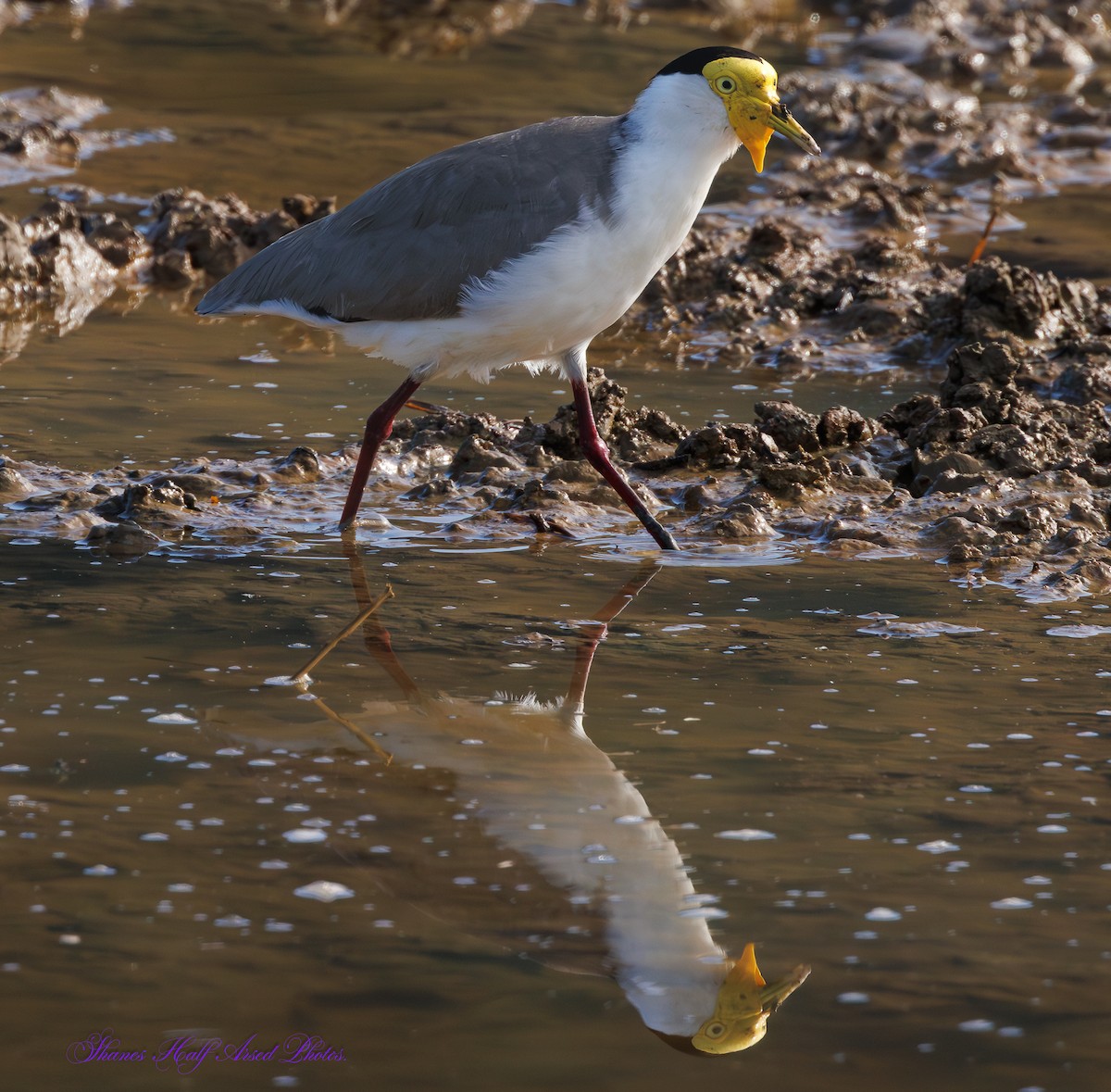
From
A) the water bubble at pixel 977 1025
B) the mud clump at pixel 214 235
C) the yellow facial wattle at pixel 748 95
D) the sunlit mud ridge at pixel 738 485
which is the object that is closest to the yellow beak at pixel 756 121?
the yellow facial wattle at pixel 748 95

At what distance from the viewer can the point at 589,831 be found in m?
4.02

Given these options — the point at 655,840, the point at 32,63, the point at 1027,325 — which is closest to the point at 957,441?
the point at 1027,325

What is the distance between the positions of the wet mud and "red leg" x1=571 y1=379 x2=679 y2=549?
119 millimetres

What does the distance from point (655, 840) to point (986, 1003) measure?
2.93 ft

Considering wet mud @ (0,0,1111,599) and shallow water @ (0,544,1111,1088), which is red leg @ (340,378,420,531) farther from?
shallow water @ (0,544,1111,1088)

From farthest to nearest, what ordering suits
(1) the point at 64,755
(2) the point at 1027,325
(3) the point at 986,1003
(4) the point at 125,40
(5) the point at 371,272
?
(4) the point at 125,40 < (2) the point at 1027,325 < (5) the point at 371,272 < (1) the point at 64,755 < (3) the point at 986,1003

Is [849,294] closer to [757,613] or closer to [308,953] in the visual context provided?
[757,613]

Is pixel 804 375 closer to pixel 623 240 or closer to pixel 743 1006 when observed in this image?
pixel 623 240

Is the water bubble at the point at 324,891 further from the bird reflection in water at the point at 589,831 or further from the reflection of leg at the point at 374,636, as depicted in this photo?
the reflection of leg at the point at 374,636

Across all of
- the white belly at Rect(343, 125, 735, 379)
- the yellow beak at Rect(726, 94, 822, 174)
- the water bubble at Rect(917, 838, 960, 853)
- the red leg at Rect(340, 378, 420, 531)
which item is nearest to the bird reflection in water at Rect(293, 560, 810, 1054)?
the water bubble at Rect(917, 838, 960, 853)

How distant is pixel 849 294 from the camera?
920cm

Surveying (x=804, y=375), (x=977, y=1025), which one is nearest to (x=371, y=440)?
(x=804, y=375)

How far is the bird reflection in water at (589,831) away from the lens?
3361 mm

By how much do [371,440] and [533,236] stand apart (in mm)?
1101
